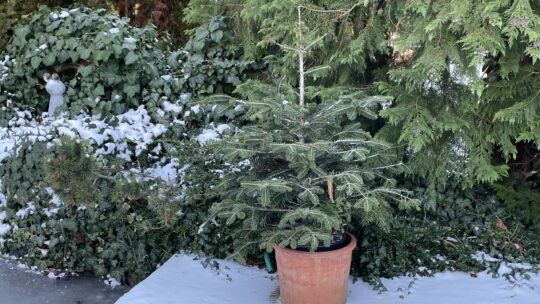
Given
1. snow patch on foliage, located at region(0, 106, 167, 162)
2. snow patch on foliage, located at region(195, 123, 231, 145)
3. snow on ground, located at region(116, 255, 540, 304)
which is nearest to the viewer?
snow on ground, located at region(116, 255, 540, 304)

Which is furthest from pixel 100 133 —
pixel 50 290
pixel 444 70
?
pixel 444 70

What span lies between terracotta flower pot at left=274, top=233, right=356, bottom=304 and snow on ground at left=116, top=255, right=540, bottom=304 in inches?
10.3

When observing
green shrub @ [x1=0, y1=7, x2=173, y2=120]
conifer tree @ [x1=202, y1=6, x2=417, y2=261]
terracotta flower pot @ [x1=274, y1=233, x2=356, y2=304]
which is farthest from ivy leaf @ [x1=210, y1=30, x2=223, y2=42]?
terracotta flower pot @ [x1=274, y1=233, x2=356, y2=304]

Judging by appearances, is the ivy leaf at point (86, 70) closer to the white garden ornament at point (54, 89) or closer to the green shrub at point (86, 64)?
the green shrub at point (86, 64)

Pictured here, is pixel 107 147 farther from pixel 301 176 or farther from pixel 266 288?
pixel 301 176

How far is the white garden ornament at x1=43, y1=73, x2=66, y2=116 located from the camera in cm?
493

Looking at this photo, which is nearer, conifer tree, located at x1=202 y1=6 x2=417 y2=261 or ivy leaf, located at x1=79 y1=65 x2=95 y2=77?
conifer tree, located at x1=202 y1=6 x2=417 y2=261

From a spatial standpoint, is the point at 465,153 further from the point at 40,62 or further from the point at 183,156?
the point at 40,62

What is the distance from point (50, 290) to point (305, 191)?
195cm

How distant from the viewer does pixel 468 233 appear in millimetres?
3871

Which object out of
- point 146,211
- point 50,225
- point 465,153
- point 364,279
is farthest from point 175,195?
point 465,153

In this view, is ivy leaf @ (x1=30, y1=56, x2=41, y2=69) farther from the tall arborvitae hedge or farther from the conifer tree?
the conifer tree

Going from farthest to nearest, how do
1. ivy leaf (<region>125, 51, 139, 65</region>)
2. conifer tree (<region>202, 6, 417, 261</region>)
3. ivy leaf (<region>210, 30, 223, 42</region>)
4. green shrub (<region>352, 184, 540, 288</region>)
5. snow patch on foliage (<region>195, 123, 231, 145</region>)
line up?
ivy leaf (<region>210, 30, 223, 42</region>) < ivy leaf (<region>125, 51, 139, 65</region>) < snow patch on foliage (<region>195, 123, 231, 145</region>) < green shrub (<region>352, 184, 540, 288</region>) < conifer tree (<region>202, 6, 417, 261</region>)

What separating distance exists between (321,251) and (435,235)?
A: 109 cm
